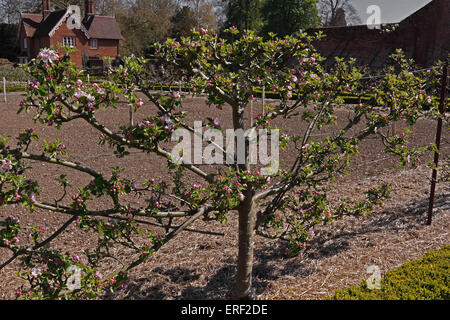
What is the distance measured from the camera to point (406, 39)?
2517 cm

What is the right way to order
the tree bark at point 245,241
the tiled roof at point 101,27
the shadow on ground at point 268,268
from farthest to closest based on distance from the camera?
the tiled roof at point 101,27, the shadow on ground at point 268,268, the tree bark at point 245,241

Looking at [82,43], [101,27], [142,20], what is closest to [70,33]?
[82,43]

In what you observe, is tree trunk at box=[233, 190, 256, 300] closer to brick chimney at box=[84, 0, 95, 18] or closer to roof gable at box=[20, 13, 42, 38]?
brick chimney at box=[84, 0, 95, 18]

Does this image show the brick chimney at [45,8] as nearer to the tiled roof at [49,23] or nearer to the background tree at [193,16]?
the tiled roof at [49,23]

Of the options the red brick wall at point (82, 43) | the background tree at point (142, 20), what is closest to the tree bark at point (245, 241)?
the red brick wall at point (82, 43)

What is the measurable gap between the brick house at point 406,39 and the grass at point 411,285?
20436 millimetres

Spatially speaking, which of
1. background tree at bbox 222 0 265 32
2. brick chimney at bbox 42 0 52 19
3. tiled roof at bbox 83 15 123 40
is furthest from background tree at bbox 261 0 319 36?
brick chimney at bbox 42 0 52 19

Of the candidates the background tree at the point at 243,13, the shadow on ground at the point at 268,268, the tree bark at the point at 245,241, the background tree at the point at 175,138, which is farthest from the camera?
the background tree at the point at 243,13

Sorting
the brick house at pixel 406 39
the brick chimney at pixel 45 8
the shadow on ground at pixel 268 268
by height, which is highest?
the brick chimney at pixel 45 8

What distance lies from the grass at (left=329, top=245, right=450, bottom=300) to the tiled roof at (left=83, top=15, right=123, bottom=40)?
37.8 meters

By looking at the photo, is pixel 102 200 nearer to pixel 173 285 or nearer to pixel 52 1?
pixel 173 285

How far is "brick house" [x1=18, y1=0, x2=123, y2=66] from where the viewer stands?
36.8m

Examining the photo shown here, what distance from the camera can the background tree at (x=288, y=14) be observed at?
3397cm
